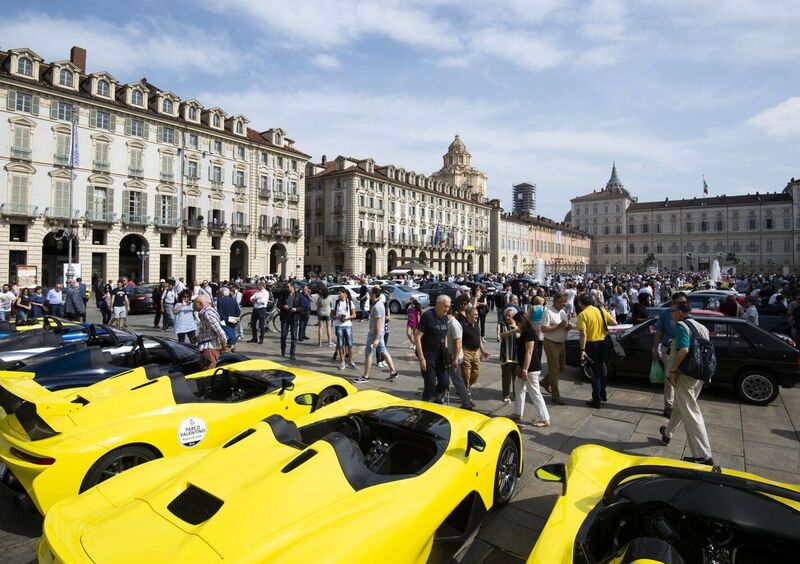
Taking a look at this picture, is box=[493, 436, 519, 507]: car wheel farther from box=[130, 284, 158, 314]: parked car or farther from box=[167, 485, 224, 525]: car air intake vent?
box=[130, 284, 158, 314]: parked car

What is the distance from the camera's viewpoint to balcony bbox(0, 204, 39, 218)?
33500 mm

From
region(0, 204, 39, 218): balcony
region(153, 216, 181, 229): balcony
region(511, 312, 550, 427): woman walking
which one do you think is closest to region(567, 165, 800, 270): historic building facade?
region(153, 216, 181, 229): balcony

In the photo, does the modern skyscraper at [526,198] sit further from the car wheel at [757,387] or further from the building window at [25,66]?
the car wheel at [757,387]

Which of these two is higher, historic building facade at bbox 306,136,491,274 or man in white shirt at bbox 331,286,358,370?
historic building facade at bbox 306,136,491,274

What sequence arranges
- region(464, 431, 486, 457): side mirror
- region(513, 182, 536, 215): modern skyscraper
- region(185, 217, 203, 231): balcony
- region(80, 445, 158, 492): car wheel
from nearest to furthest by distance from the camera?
region(464, 431, 486, 457): side mirror, region(80, 445, 158, 492): car wheel, region(185, 217, 203, 231): balcony, region(513, 182, 536, 215): modern skyscraper

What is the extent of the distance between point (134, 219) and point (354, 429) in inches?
1745

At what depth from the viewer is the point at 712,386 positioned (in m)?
8.12

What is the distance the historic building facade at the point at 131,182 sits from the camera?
34531 millimetres

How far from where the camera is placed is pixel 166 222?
42656 millimetres

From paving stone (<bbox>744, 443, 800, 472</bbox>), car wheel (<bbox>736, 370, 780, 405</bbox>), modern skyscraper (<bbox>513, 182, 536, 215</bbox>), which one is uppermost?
modern skyscraper (<bbox>513, 182, 536, 215</bbox>)

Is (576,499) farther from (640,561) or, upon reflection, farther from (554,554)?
(640,561)

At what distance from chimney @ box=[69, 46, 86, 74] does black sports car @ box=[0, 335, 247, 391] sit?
47.4 metres

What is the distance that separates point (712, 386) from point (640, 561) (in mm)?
7933

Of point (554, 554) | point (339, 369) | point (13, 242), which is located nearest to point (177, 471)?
point (554, 554)
